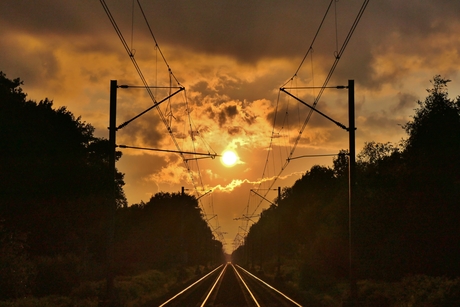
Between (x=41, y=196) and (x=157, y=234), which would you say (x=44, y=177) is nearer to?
(x=41, y=196)

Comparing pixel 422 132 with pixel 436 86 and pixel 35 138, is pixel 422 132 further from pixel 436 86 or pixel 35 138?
pixel 35 138

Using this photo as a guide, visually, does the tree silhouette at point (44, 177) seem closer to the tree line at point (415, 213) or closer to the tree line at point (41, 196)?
the tree line at point (41, 196)

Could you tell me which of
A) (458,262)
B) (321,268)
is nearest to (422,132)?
(458,262)

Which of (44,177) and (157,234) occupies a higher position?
(44,177)

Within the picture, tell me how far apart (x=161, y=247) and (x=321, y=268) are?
184 feet

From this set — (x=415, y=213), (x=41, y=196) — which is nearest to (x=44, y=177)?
(x=41, y=196)

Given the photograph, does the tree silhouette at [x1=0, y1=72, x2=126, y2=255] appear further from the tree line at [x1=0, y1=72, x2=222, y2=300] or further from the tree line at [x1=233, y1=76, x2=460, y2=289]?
the tree line at [x1=233, y1=76, x2=460, y2=289]

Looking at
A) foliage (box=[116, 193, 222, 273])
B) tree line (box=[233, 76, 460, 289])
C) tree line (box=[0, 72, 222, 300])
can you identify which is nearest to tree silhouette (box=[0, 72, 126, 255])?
tree line (box=[0, 72, 222, 300])

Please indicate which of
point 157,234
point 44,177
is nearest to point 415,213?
point 44,177

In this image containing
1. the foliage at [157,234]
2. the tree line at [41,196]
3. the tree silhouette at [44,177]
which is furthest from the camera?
the foliage at [157,234]

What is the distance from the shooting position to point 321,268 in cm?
5131

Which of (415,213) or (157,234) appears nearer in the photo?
(415,213)

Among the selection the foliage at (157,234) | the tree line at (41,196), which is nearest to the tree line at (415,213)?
the foliage at (157,234)

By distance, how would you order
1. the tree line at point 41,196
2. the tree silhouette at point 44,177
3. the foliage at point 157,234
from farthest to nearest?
the foliage at point 157,234 → the tree silhouette at point 44,177 → the tree line at point 41,196
